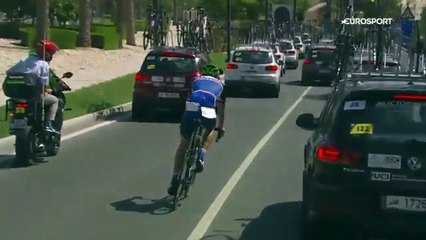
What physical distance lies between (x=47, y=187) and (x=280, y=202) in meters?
2.97

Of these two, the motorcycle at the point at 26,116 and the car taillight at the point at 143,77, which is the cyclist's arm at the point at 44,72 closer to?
the motorcycle at the point at 26,116

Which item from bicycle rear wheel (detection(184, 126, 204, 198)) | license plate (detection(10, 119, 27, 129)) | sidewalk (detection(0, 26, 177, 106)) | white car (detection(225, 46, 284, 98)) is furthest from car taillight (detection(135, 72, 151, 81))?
bicycle rear wheel (detection(184, 126, 204, 198))

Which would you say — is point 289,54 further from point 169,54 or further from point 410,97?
point 410,97

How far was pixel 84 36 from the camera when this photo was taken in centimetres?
4581

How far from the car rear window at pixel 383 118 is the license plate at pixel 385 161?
210 mm

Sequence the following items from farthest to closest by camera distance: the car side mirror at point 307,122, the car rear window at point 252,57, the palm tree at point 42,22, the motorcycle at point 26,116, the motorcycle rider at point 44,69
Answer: the palm tree at point 42,22 < the car rear window at point 252,57 < the motorcycle rider at point 44,69 < the motorcycle at point 26,116 < the car side mirror at point 307,122

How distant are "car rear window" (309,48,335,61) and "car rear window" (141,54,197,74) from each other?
1694 cm

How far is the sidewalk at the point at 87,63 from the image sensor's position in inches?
1378

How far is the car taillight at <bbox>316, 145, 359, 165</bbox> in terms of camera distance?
27.4ft

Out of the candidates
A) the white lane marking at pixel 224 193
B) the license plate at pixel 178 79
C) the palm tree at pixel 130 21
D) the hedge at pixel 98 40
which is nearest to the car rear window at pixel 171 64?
the license plate at pixel 178 79

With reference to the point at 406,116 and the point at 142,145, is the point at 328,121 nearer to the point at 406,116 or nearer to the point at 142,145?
the point at 406,116

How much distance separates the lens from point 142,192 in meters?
12.4

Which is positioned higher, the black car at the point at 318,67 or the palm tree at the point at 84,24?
the palm tree at the point at 84,24

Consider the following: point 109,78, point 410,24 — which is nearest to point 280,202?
point 410,24
